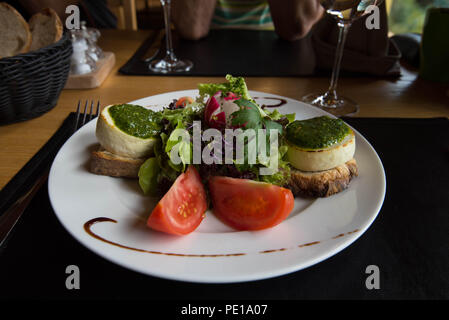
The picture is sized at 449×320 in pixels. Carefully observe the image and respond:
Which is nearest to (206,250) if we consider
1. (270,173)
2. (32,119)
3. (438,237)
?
(270,173)

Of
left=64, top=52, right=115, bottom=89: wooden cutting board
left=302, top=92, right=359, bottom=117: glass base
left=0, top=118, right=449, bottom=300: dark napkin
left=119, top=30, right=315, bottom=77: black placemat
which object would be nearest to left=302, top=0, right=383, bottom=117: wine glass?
left=302, top=92, right=359, bottom=117: glass base

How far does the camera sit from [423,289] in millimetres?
883

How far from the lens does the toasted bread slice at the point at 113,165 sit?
3.86ft

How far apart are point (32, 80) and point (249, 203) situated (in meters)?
1.19

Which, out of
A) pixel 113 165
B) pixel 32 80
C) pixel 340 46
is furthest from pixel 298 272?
pixel 32 80

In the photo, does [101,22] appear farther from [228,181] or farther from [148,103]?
[228,181]

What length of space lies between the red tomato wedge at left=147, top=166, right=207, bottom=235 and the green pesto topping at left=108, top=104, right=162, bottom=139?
23cm

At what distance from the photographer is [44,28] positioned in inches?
71.8

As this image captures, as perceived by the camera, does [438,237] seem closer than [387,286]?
No

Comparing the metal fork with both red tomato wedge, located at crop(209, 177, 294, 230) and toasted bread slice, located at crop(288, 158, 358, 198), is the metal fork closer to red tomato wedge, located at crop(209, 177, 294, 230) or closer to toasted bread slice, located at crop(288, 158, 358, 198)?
red tomato wedge, located at crop(209, 177, 294, 230)

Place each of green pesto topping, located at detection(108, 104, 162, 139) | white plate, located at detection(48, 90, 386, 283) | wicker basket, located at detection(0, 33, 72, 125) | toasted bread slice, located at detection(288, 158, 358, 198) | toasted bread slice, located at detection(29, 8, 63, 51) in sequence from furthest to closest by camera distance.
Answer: toasted bread slice, located at detection(29, 8, 63, 51) < wicker basket, located at detection(0, 33, 72, 125) < green pesto topping, located at detection(108, 104, 162, 139) < toasted bread slice, located at detection(288, 158, 358, 198) < white plate, located at detection(48, 90, 386, 283)

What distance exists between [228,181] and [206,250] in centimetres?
25

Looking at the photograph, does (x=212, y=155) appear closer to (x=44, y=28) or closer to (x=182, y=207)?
(x=182, y=207)

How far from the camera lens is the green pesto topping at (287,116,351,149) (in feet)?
3.64
